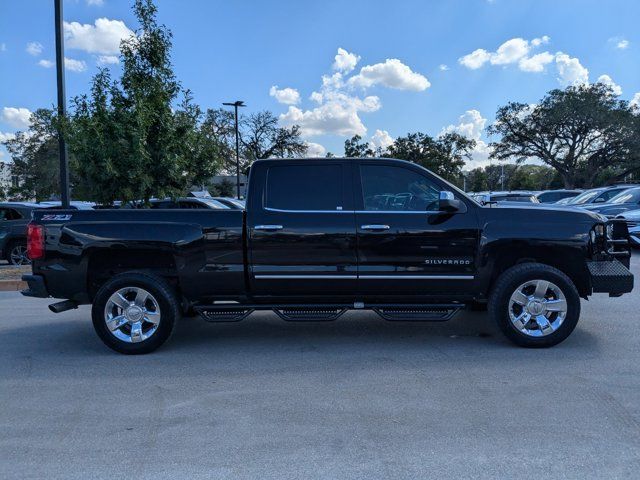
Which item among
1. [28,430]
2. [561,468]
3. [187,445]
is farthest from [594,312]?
[28,430]

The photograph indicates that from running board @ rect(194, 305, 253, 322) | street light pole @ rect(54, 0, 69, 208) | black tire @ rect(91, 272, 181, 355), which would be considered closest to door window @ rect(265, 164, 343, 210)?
running board @ rect(194, 305, 253, 322)

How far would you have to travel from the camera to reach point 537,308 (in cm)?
542

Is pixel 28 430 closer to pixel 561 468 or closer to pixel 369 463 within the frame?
pixel 369 463

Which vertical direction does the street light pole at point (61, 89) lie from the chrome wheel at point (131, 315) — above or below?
above

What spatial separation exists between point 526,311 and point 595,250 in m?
1.01

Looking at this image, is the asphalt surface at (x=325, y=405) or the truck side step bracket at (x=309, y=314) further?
the truck side step bracket at (x=309, y=314)

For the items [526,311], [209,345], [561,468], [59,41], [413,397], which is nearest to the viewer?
[561,468]

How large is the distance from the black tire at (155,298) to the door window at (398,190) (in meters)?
2.27

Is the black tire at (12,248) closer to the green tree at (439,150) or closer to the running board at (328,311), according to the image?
the running board at (328,311)

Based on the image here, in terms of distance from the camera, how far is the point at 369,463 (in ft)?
10.6

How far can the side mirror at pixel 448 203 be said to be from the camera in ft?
17.3

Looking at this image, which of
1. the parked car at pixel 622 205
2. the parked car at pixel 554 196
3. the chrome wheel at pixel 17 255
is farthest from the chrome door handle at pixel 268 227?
the parked car at pixel 554 196

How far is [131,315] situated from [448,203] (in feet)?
11.3

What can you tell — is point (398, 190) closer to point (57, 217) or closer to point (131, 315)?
point (131, 315)
